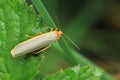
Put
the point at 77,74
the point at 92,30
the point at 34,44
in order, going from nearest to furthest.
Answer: the point at 77,74 < the point at 34,44 < the point at 92,30

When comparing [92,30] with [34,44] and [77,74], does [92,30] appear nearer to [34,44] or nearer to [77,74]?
[34,44]

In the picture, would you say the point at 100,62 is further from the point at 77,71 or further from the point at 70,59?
the point at 77,71

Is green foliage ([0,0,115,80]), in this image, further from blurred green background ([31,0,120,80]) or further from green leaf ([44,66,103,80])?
blurred green background ([31,0,120,80])

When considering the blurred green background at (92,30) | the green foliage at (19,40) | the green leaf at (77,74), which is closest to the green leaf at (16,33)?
the green foliage at (19,40)

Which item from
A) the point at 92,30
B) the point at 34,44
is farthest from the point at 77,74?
the point at 92,30

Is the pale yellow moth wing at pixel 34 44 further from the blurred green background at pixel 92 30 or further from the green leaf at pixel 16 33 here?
the blurred green background at pixel 92 30
